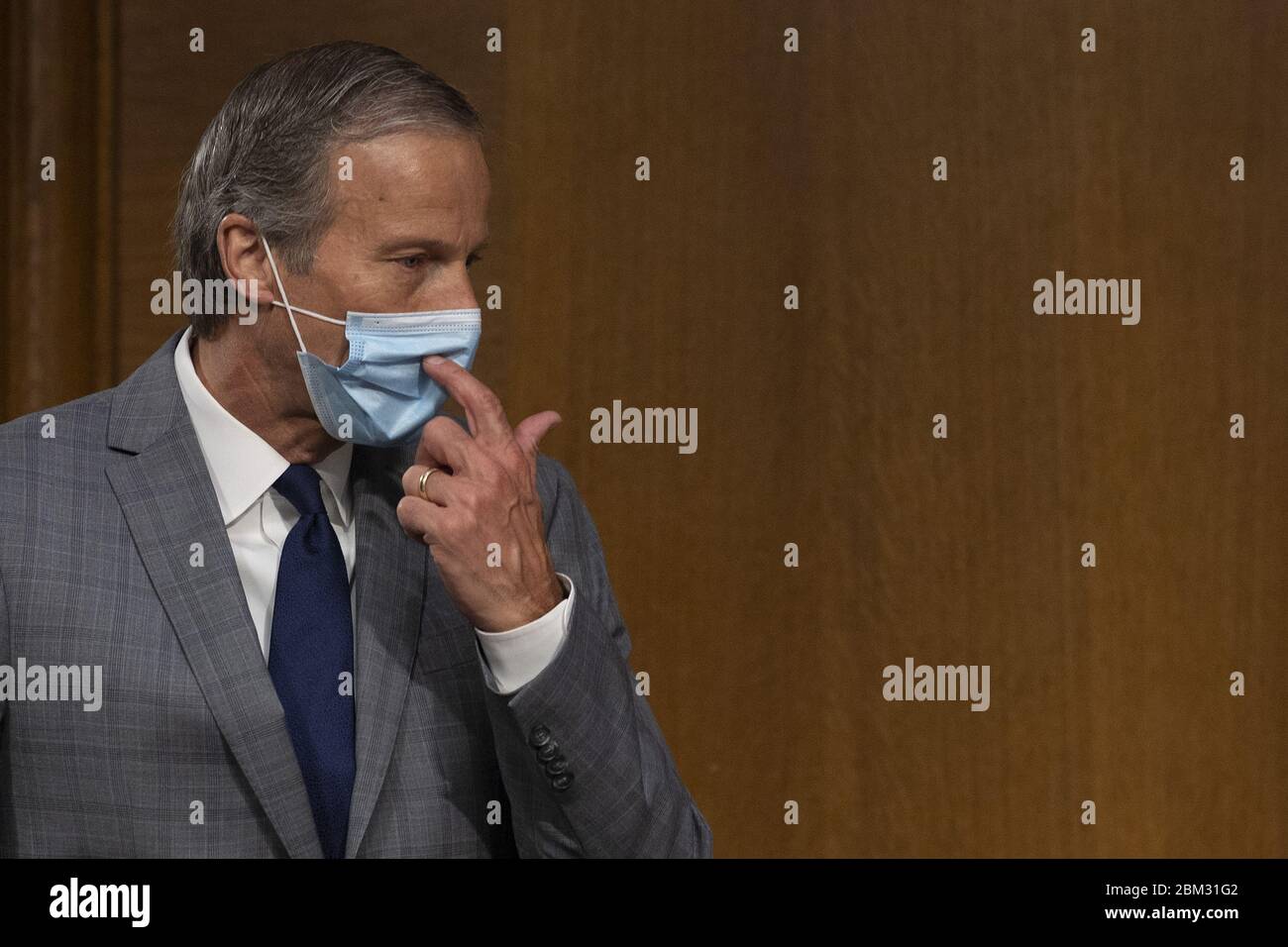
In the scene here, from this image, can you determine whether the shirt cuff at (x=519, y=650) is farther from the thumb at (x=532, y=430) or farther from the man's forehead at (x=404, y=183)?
the man's forehead at (x=404, y=183)

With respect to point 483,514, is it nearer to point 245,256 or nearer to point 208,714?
point 208,714

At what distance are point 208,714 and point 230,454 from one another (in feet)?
0.92

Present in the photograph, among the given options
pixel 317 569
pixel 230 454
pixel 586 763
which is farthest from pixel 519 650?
pixel 230 454

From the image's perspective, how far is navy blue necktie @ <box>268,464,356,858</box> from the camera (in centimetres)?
136

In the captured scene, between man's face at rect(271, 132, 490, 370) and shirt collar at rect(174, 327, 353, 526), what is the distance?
0.09 m

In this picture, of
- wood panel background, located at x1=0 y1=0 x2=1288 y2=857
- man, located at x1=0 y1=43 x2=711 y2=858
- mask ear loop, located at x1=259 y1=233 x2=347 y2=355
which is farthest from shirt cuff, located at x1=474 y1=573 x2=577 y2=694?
wood panel background, located at x1=0 y1=0 x2=1288 y2=857

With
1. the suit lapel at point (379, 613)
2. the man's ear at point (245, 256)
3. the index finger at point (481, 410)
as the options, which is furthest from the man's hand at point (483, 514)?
the man's ear at point (245, 256)

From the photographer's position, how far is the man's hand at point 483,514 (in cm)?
132

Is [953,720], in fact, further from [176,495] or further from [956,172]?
[176,495]

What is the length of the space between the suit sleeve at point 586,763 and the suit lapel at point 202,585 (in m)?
0.20

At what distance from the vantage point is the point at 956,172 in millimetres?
2391

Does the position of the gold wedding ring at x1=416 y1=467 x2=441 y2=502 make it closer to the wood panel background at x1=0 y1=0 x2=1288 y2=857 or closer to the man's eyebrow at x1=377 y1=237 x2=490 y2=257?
the man's eyebrow at x1=377 y1=237 x2=490 y2=257

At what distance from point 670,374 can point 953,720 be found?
78 centimetres

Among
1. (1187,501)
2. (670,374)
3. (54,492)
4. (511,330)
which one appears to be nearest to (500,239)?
(511,330)
